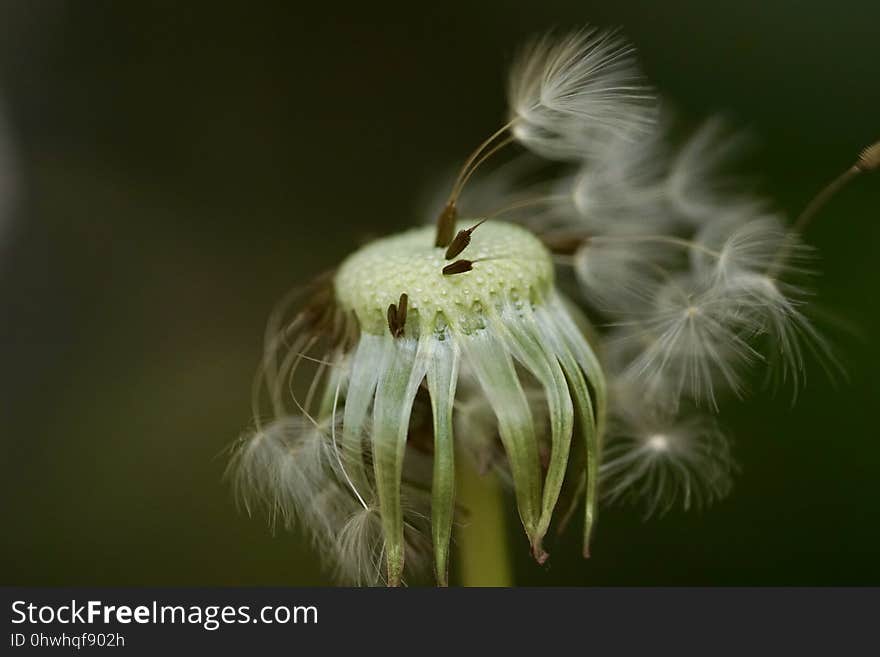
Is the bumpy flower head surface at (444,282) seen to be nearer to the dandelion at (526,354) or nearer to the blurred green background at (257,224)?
the dandelion at (526,354)

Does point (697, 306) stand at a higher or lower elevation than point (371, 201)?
lower

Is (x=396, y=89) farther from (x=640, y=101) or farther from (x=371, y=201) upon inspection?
(x=640, y=101)

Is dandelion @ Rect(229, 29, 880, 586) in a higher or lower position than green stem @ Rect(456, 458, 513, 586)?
higher

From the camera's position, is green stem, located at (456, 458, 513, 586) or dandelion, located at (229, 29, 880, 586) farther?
green stem, located at (456, 458, 513, 586)

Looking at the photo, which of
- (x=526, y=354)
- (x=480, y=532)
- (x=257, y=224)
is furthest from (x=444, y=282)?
(x=257, y=224)

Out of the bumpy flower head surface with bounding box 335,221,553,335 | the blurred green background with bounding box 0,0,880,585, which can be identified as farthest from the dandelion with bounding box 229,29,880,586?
the blurred green background with bounding box 0,0,880,585

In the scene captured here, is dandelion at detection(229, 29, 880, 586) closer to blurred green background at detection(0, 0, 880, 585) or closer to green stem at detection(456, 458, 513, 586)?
green stem at detection(456, 458, 513, 586)

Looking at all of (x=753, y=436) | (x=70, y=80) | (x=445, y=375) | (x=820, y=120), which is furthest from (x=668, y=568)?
(x=70, y=80)

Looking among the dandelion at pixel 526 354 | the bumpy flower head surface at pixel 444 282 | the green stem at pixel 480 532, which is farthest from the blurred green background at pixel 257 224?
the bumpy flower head surface at pixel 444 282

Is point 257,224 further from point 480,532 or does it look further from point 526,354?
point 526,354
